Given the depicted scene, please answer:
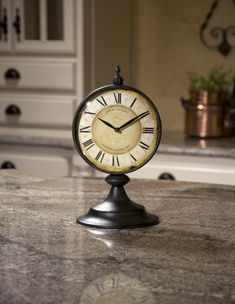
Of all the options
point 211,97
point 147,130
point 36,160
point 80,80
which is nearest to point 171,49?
point 211,97

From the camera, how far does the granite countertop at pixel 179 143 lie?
2.45 m

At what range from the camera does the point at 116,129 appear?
124 centimetres

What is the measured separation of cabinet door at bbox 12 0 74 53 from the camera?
2650 millimetres

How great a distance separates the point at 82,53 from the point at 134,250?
1.69 meters

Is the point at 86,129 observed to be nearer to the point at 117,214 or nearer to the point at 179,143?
the point at 117,214

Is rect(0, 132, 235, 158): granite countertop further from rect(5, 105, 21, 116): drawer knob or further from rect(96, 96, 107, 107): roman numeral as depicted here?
rect(96, 96, 107, 107): roman numeral

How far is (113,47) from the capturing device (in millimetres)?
2908

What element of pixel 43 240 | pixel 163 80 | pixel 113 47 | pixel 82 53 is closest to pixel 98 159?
pixel 43 240

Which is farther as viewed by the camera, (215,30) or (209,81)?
(215,30)

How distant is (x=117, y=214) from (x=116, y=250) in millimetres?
174

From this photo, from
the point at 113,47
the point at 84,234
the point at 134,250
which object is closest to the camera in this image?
the point at 134,250

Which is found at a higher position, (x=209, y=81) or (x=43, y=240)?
(x=209, y=81)

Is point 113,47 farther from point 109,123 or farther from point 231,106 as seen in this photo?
point 109,123

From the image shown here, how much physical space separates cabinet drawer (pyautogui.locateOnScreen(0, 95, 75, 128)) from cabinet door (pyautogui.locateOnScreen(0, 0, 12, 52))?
0.22 meters
